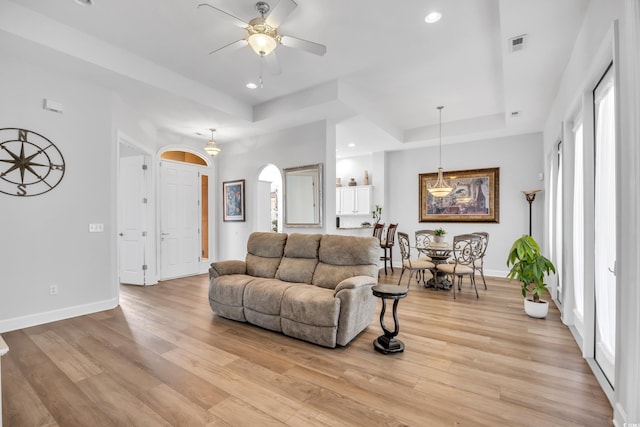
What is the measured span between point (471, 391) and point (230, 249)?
5589 mm

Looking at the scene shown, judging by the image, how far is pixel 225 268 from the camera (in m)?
3.89

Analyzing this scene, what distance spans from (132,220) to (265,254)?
3.12 metres

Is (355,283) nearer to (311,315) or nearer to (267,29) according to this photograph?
(311,315)

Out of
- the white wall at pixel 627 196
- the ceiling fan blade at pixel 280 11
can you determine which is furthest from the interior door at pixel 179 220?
the white wall at pixel 627 196

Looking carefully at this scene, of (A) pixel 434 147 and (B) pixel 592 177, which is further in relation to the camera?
(A) pixel 434 147

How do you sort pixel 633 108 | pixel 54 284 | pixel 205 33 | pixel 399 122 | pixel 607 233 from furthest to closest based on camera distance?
1. pixel 399 122
2. pixel 54 284
3. pixel 205 33
4. pixel 607 233
5. pixel 633 108

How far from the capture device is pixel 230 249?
673 cm

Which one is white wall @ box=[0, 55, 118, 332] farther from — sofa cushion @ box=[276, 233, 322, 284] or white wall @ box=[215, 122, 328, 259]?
white wall @ box=[215, 122, 328, 259]

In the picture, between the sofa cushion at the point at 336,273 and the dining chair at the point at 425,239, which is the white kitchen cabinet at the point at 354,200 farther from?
the sofa cushion at the point at 336,273

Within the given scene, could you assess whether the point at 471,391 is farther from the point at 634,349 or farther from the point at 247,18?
the point at 247,18

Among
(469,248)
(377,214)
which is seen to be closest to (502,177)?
(469,248)

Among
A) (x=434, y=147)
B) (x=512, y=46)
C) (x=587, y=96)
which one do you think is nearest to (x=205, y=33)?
(x=512, y=46)

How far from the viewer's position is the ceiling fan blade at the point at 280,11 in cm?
230

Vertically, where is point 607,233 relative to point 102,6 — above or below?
below
